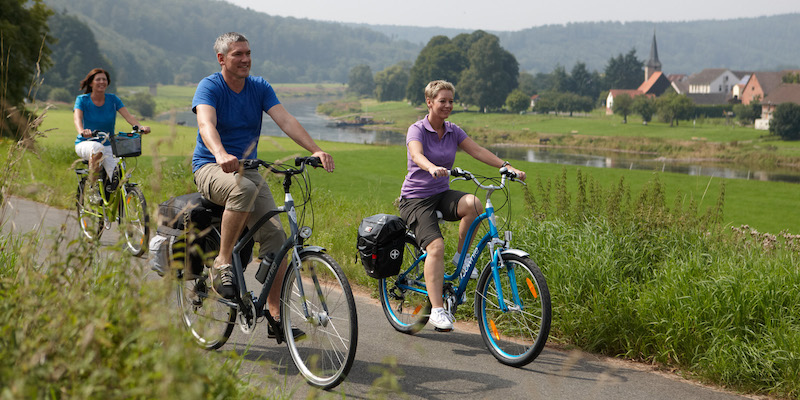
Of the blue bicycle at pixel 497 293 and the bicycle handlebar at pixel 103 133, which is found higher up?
the bicycle handlebar at pixel 103 133

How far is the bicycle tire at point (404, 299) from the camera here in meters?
5.46

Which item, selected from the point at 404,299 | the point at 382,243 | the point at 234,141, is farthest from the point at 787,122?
the point at 234,141

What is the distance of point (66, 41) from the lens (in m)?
122

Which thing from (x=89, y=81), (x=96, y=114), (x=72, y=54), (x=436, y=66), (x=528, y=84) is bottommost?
(x=96, y=114)

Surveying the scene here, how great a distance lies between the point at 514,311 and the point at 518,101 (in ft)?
403

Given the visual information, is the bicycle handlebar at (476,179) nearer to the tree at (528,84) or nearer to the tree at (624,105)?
the tree at (624,105)

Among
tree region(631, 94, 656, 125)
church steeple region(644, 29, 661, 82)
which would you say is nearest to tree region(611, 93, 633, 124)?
tree region(631, 94, 656, 125)

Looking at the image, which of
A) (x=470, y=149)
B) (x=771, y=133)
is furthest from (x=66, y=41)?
(x=470, y=149)

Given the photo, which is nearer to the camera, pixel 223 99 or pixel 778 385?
pixel 778 385

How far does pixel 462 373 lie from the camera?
15.0 ft

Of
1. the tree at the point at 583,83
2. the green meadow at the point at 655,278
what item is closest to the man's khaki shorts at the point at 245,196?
the green meadow at the point at 655,278

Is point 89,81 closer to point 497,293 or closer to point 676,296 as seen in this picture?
point 497,293

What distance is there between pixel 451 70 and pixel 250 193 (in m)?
137

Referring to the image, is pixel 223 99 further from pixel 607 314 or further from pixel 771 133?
pixel 771 133
